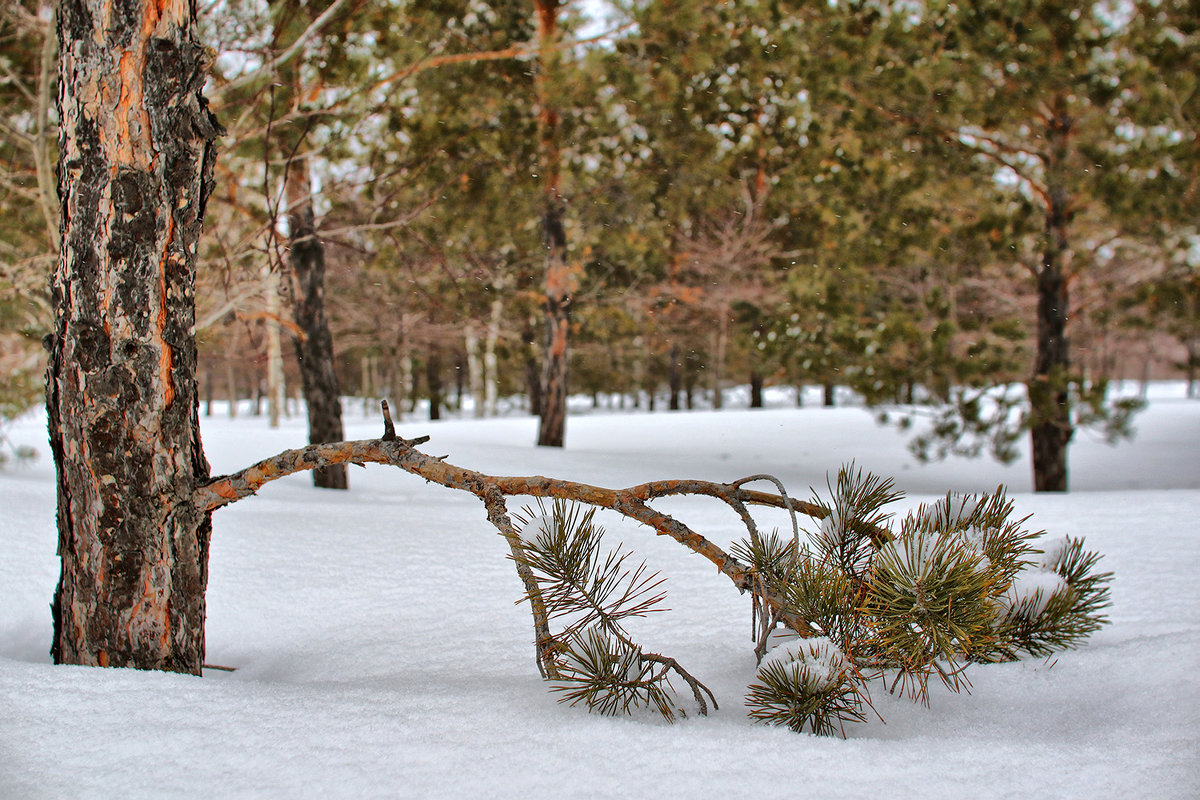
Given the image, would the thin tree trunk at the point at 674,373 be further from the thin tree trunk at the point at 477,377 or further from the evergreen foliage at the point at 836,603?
the evergreen foliage at the point at 836,603

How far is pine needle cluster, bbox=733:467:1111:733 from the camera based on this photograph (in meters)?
1.16

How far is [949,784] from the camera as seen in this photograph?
1.01m

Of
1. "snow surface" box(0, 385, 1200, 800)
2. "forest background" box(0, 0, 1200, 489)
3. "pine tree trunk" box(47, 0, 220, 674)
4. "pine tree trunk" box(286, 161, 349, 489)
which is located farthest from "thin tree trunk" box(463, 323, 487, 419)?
"pine tree trunk" box(47, 0, 220, 674)

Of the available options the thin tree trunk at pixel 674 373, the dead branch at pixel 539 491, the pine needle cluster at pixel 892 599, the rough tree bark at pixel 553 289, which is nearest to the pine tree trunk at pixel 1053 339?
the rough tree bark at pixel 553 289

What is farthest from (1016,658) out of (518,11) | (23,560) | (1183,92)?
(518,11)

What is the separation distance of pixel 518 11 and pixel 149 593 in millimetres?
7260

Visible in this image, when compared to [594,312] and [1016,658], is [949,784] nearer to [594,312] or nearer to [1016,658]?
[1016,658]

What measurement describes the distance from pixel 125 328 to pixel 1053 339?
246 inches

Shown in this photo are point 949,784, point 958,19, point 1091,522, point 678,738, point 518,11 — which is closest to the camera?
point 949,784

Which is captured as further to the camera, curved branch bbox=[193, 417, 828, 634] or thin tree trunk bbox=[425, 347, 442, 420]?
thin tree trunk bbox=[425, 347, 442, 420]

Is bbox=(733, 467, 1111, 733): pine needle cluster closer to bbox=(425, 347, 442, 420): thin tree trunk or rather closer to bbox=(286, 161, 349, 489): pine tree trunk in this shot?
bbox=(286, 161, 349, 489): pine tree trunk

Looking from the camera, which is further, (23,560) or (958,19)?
(958,19)

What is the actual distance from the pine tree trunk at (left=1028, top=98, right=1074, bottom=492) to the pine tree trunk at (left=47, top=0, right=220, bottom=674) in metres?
5.22

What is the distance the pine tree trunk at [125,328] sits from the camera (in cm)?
141
